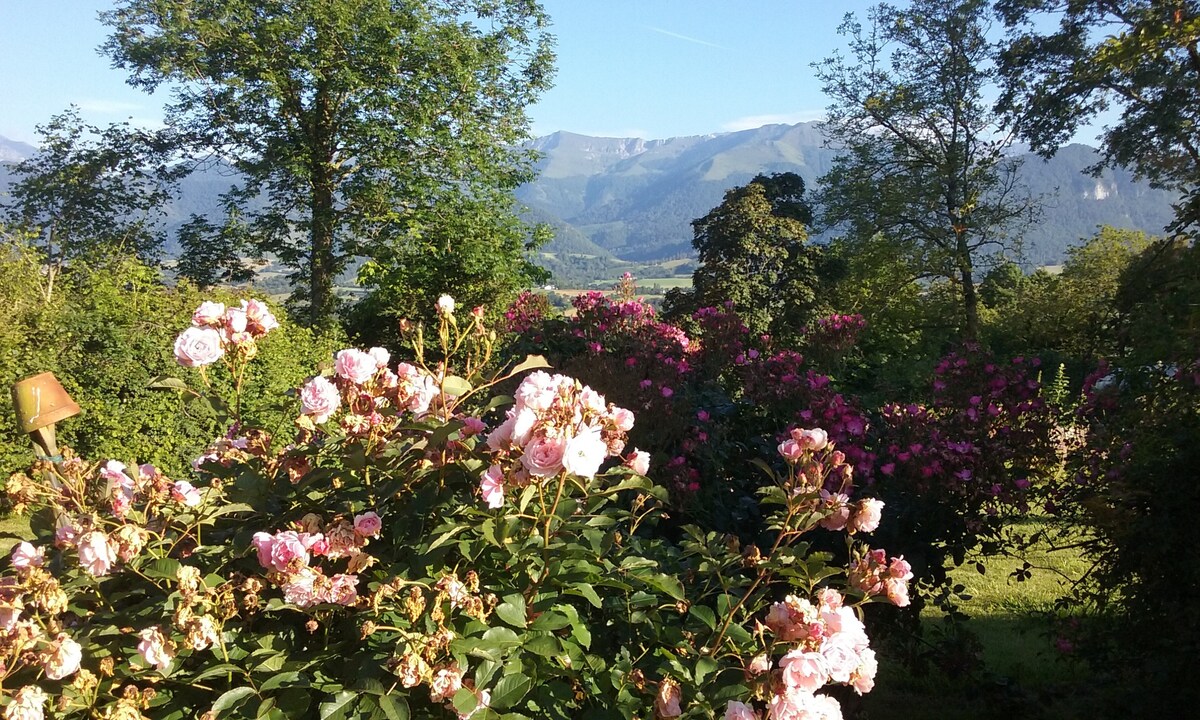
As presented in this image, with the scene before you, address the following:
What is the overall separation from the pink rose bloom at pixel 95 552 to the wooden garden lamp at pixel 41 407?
3.74ft

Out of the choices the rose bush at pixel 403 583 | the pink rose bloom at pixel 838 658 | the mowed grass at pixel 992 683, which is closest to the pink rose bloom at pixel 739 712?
the rose bush at pixel 403 583

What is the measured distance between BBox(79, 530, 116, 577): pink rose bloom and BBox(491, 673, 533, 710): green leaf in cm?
78

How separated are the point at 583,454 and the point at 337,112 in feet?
49.7

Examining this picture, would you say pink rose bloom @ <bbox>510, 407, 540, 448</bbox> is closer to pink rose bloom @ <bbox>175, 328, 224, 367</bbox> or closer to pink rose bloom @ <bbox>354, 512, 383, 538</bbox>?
pink rose bloom @ <bbox>354, 512, 383, 538</bbox>

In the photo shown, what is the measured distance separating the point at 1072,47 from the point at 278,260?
15948 millimetres

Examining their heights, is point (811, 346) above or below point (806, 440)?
below

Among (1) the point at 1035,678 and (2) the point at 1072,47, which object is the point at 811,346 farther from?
(2) the point at 1072,47

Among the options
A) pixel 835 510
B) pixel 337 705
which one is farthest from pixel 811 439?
pixel 337 705

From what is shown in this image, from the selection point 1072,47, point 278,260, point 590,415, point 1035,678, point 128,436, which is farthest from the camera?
point 278,260

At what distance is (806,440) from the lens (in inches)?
67.6

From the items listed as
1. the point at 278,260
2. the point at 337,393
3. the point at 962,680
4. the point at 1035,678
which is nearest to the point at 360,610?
the point at 337,393

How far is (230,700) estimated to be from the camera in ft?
4.42

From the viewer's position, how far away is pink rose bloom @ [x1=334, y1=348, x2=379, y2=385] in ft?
5.58

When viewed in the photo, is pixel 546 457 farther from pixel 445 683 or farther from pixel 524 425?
pixel 445 683
